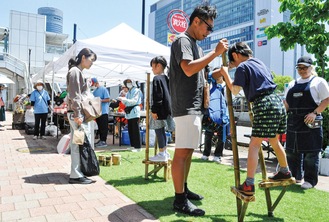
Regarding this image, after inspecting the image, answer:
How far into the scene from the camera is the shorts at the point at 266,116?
8.85 ft

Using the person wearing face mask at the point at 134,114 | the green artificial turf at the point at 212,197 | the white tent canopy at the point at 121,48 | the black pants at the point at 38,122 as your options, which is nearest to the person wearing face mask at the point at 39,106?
the black pants at the point at 38,122

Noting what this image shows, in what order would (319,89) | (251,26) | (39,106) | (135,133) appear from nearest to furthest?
(319,89) < (135,133) < (39,106) < (251,26)

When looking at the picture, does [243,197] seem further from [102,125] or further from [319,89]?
[102,125]

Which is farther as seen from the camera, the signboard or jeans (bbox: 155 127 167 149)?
the signboard

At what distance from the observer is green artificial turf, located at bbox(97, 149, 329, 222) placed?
9.82 ft

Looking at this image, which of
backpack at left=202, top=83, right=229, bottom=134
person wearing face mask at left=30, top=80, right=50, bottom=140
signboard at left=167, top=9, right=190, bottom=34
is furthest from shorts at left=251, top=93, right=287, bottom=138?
signboard at left=167, top=9, right=190, bottom=34

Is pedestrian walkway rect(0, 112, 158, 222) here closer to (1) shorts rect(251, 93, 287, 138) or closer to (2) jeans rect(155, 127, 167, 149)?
(2) jeans rect(155, 127, 167, 149)

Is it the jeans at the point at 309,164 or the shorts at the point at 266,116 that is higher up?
the shorts at the point at 266,116

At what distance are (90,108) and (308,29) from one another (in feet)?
15.4

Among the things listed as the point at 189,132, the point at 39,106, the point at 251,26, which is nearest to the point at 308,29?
the point at 189,132

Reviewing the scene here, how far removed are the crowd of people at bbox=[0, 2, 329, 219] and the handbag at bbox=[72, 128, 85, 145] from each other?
81 millimetres

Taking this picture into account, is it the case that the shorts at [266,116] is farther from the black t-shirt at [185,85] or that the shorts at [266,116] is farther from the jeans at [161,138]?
the jeans at [161,138]

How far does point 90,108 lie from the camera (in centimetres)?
430

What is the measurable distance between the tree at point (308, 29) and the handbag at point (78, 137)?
4663 millimetres
